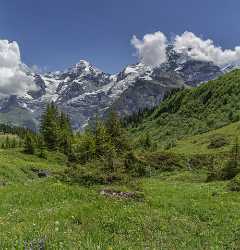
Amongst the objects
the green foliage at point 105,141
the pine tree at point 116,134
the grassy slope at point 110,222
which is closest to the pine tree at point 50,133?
the green foliage at point 105,141

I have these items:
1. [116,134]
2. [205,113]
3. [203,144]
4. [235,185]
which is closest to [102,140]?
[116,134]

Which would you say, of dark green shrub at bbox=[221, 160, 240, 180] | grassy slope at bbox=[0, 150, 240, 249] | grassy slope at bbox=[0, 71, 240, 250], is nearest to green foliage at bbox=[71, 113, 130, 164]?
dark green shrub at bbox=[221, 160, 240, 180]

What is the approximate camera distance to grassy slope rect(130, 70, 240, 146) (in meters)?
153

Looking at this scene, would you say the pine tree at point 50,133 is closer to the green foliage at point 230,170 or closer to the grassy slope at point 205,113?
the grassy slope at point 205,113

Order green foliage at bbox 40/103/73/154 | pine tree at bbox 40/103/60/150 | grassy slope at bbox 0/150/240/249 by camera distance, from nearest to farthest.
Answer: grassy slope at bbox 0/150/240/249
pine tree at bbox 40/103/60/150
green foliage at bbox 40/103/73/154

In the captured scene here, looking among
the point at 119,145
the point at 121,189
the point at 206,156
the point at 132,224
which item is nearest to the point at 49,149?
the point at 119,145

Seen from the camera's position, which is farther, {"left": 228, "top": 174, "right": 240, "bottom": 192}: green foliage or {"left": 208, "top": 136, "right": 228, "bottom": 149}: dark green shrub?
{"left": 208, "top": 136, "right": 228, "bottom": 149}: dark green shrub

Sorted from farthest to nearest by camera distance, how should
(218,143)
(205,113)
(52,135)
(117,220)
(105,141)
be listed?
(205,113), (218,143), (52,135), (105,141), (117,220)

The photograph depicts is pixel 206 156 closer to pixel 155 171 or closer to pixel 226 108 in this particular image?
pixel 155 171

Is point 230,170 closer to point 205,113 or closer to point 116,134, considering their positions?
point 116,134

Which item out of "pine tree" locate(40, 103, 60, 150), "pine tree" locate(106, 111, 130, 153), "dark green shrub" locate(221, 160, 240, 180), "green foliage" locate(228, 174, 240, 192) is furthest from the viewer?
"pine tree" locate(40, 103, 60, 150)

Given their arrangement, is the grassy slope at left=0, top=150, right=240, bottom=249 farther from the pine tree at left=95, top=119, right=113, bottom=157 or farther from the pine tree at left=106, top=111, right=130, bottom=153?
the pine tree at left=106, top=111, right=130, bottom=153

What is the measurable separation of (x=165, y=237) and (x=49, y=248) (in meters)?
4.92

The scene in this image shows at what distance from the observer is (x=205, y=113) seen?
17125 centimetres
